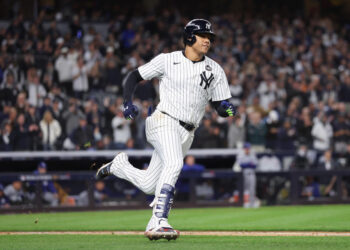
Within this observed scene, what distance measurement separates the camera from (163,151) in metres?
7.59

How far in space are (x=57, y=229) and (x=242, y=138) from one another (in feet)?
26.1

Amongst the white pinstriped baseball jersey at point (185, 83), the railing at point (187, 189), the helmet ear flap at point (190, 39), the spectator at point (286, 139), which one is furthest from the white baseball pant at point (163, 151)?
the spectator at point (286, 139)

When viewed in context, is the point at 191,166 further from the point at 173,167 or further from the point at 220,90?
the point at 173,167

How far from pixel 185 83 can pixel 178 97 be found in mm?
162

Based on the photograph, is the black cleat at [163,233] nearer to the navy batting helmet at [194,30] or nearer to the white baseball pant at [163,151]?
the white baseball pant at [163,151]

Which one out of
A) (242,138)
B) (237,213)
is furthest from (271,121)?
(237,213)

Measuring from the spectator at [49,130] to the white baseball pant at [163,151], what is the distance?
841 cm

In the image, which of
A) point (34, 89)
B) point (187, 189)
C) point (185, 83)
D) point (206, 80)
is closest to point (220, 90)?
point (206, 80)

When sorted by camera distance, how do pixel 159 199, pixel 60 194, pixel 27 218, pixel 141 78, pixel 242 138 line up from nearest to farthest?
pixel 159 199 → pixel 141 78 → pixel 27 218 → pixel 60 194 → pixel 242 138

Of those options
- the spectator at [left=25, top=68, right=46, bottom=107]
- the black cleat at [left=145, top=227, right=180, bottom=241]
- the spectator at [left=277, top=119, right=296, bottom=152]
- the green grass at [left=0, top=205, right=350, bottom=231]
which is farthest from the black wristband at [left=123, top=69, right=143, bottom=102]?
the spectator at [left=277, top=119, right=296, bottom=152]

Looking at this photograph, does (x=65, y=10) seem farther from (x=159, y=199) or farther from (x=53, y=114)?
(x=159, y=199)

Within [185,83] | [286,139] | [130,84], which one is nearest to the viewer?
[185,83]

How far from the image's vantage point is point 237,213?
14062 mm

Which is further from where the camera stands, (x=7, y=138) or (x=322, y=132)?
(x=322, y=132)
